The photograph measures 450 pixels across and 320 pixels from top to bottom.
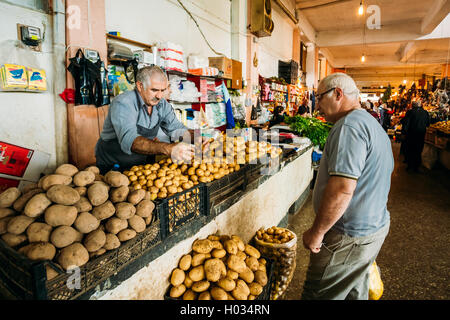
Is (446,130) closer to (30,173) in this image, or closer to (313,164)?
(313,164)

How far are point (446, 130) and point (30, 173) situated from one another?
925 centimetres

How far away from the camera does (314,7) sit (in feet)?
33.2

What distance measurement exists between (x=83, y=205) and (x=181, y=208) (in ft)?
1.88

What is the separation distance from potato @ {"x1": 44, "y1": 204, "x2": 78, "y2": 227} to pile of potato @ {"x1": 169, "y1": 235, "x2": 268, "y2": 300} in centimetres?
79

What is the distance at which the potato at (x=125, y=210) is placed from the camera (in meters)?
1.40

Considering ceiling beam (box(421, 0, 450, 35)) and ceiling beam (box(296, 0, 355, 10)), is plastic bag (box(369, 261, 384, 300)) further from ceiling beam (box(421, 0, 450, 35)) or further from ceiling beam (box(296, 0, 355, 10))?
ceiling beam (box(296, 0, 355, 10))

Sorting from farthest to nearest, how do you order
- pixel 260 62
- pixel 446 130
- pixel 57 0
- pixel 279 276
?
pixel 260 62
pixel 446 130
pixel 57 0
pixel 279 276

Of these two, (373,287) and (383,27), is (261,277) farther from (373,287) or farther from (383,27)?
(383,27)

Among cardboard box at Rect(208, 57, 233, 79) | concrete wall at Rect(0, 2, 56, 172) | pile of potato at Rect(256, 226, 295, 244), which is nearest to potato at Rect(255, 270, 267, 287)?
pile of potato at Rect(256, 226, 295, 244)

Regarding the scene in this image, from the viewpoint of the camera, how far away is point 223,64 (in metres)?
5.66

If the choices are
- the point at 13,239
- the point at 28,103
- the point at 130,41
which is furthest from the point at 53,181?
the point at 130,41
